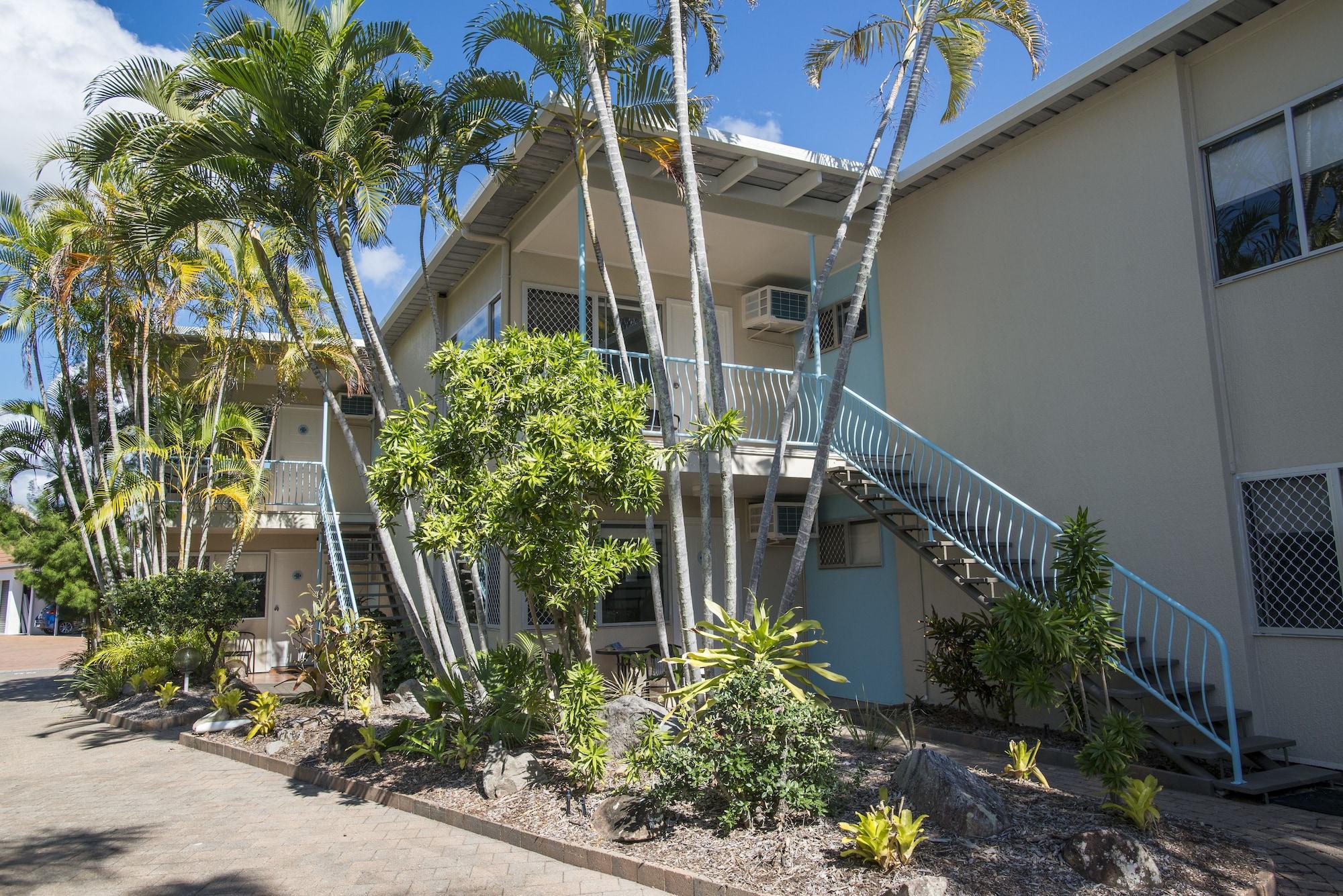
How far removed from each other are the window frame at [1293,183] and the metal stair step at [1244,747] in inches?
144

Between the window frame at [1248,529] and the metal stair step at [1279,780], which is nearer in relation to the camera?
the metal stair step at [1279,780]

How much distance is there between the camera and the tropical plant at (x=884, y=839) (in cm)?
420

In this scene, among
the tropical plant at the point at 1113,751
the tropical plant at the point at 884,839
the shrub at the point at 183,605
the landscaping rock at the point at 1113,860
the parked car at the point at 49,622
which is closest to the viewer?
the landscaping rock at the point at 1113,860

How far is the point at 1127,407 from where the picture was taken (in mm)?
7887

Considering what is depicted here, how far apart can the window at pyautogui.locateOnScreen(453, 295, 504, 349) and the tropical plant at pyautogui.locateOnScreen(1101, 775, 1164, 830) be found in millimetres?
7675

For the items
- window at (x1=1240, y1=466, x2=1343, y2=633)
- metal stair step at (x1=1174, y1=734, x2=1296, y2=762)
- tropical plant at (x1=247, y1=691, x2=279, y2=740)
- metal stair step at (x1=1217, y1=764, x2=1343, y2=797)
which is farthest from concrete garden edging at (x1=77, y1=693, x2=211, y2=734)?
window at (x1=1240, y1=466, x2=1343, y2=633)

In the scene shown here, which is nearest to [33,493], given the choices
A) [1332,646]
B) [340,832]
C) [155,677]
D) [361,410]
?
[361,410]

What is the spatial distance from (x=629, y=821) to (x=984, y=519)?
5576mm

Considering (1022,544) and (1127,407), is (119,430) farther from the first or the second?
(1127,407)

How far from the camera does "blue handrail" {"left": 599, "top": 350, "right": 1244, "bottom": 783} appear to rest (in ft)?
21.5

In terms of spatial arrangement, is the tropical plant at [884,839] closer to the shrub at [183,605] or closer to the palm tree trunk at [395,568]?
the palm tree trunk at [395,568]

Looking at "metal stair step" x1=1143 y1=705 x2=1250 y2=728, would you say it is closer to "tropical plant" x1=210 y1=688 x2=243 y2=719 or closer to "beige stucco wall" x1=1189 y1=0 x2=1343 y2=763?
"beige stucco wall" x1=1189 y1=0 x2=1343 y2=763

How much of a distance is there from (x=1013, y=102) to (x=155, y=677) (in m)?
12.1

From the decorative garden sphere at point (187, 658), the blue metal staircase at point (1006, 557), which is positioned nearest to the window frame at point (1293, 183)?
the blue metal staircase at point (1006, 557)
